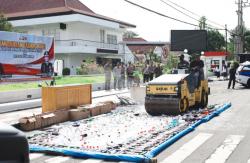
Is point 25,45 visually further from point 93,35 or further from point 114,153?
point 93,35

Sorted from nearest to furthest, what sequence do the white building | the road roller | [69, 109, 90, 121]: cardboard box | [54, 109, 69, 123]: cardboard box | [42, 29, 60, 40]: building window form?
[54, 109, 69, 123]: cardboard box → [69, 109, 90, 121]: cardboard box → the road roller → the white building → [42, 29, 60, 40]: building window

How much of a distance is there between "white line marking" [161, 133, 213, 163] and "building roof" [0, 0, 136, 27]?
127 feet

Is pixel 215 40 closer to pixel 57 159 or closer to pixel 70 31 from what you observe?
pixel 70 31

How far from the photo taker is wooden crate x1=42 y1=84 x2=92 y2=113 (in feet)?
48.4

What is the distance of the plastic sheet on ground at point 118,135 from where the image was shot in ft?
28.9

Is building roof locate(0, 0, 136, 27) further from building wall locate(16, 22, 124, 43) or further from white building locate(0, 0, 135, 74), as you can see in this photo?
building wall locate(16, 22, 124, 43)

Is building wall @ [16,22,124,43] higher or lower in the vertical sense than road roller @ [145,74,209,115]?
higher

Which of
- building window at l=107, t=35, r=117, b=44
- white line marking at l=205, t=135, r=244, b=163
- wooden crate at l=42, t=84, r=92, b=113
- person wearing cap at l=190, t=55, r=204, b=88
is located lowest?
white line marking at l=205, t=135, r=244, b=163

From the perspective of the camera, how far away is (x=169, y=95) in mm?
14836

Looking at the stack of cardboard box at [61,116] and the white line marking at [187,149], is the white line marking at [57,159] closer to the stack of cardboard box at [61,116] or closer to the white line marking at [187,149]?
the white line marking at [187,149]

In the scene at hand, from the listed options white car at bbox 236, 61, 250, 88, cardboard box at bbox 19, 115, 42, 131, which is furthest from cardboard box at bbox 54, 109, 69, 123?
white car at bbox 236, 61, 250, 88

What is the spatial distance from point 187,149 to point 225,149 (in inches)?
32.3

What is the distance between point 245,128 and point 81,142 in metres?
4.86

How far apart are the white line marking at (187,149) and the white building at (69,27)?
37.1m
